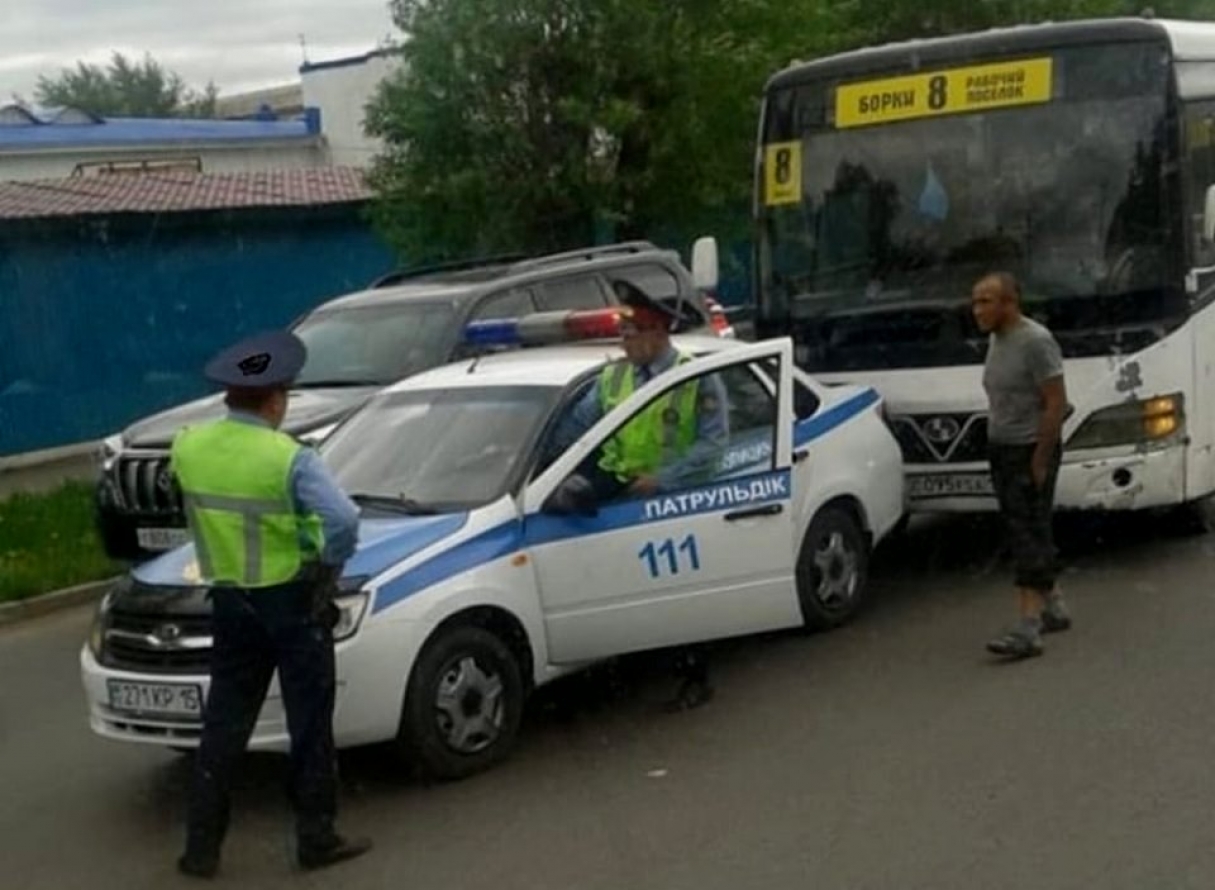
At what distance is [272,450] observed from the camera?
6598mm

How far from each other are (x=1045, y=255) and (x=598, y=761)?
436cm

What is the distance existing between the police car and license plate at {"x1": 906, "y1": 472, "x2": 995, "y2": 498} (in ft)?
3.01

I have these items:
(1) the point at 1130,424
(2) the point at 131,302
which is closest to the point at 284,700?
(1) the point at 1130,424

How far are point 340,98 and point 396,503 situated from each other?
144ft

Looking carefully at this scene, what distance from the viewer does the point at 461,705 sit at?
7.58 m

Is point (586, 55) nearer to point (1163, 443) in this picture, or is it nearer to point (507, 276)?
point (507, 276)

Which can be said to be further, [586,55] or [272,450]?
[586,55]

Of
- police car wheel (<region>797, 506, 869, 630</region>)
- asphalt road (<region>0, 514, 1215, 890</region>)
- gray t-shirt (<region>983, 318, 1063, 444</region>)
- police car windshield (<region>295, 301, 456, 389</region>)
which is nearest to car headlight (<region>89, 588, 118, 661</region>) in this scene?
asphalt road (<region>0, 514, 1215, 890</region>)

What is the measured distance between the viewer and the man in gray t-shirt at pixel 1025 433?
9.01 m

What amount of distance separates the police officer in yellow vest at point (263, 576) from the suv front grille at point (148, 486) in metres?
5.35

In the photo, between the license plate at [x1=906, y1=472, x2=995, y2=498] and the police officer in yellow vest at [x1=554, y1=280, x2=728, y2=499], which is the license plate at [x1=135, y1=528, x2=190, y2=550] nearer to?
the police officer in yellow vest at [x1=554, y1=280, x2=728, y2=499]

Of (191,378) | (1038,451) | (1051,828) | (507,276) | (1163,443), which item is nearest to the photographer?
(1051,828)

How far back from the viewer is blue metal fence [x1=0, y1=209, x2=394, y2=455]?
20.0 meters

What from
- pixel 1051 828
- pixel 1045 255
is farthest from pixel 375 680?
pixel 1045 255
